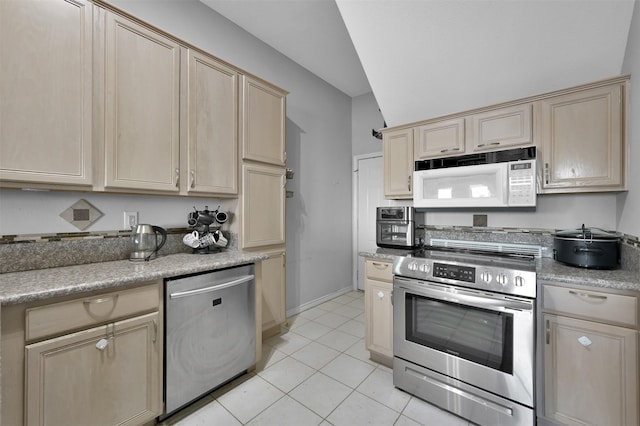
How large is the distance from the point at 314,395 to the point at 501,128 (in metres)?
2.43

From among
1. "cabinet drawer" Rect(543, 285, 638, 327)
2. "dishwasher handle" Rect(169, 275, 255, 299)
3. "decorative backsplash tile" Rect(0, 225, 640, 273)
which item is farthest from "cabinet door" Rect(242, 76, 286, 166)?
"cabinet drawer" Rect(543, 285, 638, 327)

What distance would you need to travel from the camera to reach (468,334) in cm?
160

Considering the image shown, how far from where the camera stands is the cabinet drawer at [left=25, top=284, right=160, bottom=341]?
1.13m

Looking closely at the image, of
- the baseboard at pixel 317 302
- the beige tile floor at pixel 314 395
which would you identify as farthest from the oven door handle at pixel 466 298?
the baseboard at pixel 317 302

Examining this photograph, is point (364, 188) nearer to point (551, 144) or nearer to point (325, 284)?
point (325, 284)

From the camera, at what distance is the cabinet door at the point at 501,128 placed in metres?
1.92

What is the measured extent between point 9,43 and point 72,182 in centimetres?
71

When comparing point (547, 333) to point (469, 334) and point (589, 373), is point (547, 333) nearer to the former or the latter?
point (589, 373)

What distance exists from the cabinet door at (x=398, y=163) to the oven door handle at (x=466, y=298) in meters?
Answer: 1.02

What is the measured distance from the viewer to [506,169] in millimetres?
1903

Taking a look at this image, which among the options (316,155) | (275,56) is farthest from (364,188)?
(275,56)

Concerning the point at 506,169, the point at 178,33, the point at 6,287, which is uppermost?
the point at 178,33

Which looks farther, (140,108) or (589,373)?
(140,108)

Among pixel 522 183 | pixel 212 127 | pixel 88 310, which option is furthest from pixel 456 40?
pixel 88 310
